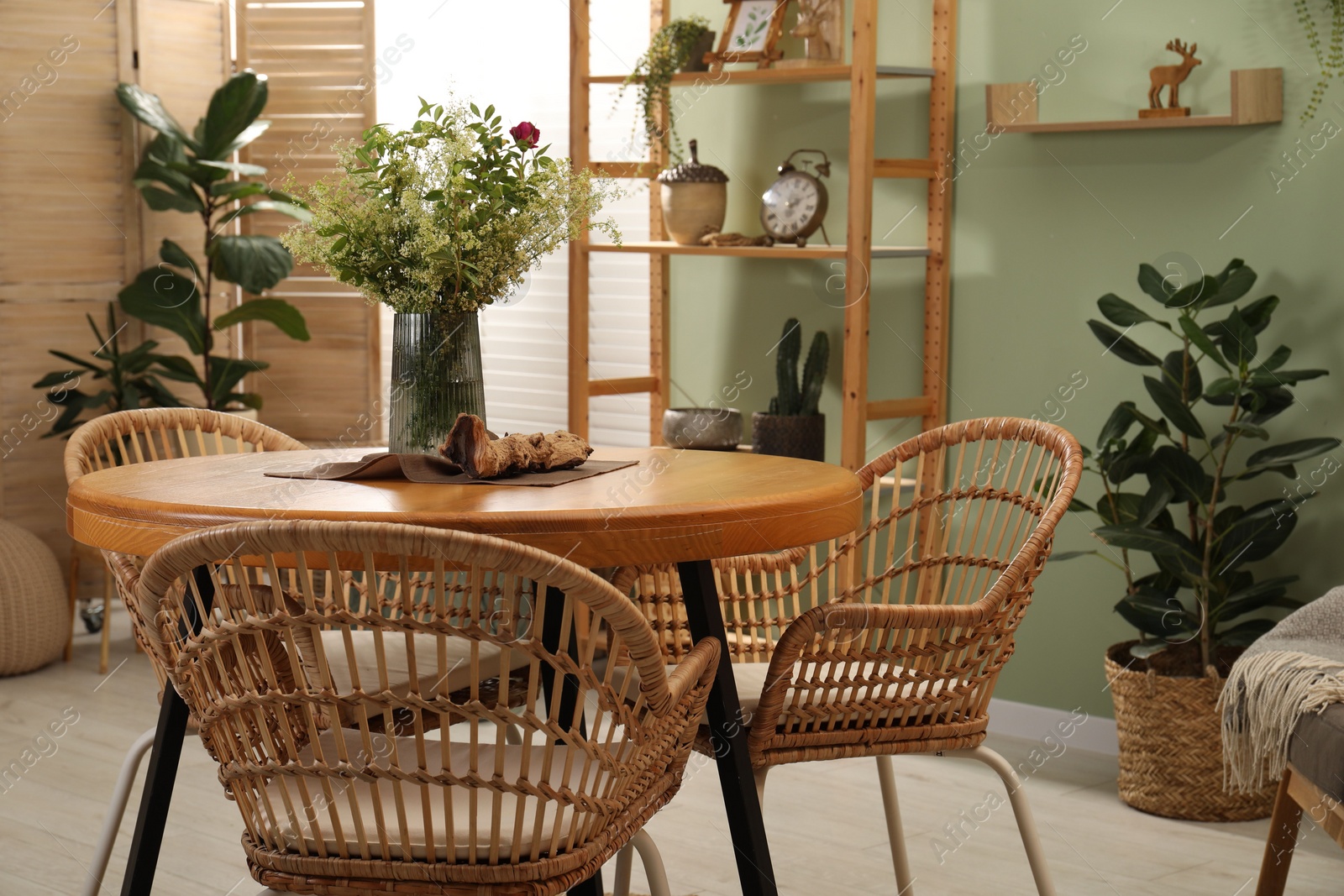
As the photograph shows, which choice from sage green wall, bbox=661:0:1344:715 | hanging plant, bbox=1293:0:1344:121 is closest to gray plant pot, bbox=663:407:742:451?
sage green wall, bbox=661:0:1344:715

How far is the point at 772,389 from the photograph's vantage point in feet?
13.2

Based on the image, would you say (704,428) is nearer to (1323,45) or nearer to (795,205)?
(795,205)

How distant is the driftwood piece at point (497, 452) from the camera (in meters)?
2.01

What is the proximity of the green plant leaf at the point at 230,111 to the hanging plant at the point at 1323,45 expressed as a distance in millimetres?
2905

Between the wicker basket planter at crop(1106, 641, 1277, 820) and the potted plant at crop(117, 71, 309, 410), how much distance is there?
8.89 ft

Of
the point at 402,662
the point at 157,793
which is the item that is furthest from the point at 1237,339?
the point at 157,793

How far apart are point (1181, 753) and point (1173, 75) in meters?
1.45

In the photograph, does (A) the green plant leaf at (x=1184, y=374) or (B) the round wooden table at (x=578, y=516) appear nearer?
(B) the round wooden table at (x=578, y=516)

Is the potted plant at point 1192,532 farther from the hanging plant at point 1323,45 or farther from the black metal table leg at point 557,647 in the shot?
the black metal table leg at point 557,647

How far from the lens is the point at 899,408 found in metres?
3.57

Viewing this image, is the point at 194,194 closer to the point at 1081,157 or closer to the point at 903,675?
the point at 1081,157

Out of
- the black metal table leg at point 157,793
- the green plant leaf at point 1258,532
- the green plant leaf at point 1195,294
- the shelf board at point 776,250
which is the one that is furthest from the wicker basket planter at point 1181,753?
the black metal table leg at point 157,793

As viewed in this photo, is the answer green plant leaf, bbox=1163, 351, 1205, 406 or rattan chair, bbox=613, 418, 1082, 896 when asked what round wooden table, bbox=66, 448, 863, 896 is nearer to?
rattan chair, bbox=613, 418, 1082, 896

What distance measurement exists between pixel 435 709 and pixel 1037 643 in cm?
247
